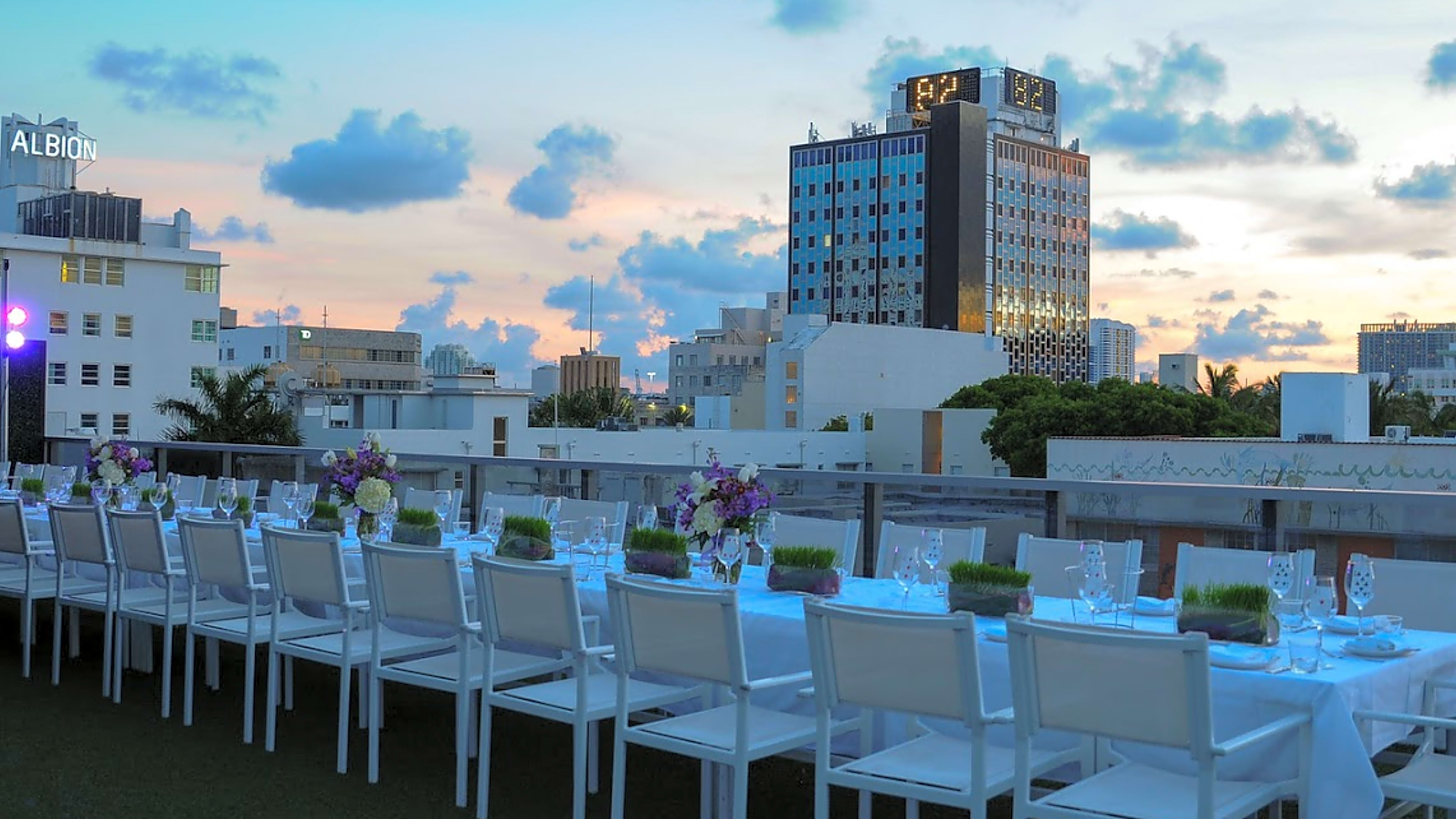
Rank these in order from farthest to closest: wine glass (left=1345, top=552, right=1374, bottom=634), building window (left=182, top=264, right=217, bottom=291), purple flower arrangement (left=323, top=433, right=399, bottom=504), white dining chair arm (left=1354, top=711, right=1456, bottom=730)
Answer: building window (left=182, top=264, right=217, bottom=291)
purple flower arrangement (left=323, top=433, right=399, bottom=504)
wine glass (left=1345, top=552, right=1374, bottom=634)
white dining chair arm (left=1354, top=711, right=1456, bottom=730)

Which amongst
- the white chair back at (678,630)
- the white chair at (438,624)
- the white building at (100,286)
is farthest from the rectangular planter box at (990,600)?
the white building at (100,286)

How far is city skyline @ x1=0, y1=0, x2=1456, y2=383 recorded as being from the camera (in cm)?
2067

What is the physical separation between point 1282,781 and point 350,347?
125m

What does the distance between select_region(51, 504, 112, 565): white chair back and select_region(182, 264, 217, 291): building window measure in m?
63.6

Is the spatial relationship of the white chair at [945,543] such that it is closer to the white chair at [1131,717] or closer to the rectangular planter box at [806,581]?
the rectangular planter box at [806,581]

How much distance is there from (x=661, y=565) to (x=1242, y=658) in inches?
96.7

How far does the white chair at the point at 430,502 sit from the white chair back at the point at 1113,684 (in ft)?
15.5

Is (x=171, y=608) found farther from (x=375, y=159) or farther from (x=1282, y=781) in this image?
(x=375, y=159)

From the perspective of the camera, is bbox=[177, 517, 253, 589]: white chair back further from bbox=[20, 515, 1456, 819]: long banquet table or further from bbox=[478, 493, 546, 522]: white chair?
bbox=[20, 515, 1456, 819]: long banquet table

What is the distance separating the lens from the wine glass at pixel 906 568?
5102mm

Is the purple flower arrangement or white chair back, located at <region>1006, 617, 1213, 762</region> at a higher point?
the purple flower arrangement

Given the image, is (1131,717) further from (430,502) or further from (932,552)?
(430,502)

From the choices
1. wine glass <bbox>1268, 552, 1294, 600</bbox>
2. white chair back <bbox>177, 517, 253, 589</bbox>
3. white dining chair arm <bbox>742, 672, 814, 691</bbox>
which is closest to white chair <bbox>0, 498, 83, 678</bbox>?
white chair back <bbox>177, 517, 253, 589</bbox>

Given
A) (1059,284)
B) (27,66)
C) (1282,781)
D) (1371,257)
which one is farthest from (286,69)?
(1059,284)
